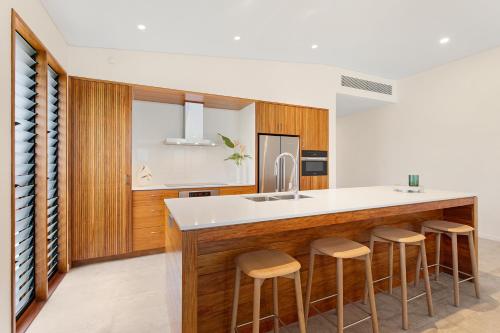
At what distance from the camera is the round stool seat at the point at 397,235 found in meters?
1.82

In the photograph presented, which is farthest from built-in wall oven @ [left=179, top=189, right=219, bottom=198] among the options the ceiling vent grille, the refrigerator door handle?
the ceiling vent grille

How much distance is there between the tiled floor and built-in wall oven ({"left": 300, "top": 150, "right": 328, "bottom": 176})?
89.9 inches

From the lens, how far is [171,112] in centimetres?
392

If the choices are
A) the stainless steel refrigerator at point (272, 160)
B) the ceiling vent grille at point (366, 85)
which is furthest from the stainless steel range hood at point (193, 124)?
the ceiling vent grille at point (366, 85)

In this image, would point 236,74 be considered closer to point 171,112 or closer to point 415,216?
point 171,112

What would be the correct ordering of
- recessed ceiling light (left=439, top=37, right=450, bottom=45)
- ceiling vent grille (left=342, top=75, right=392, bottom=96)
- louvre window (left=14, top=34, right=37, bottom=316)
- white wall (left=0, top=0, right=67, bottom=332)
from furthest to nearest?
ceiling vent grille (left=342, top=75, right=392, bottom=96) → recessed ceiling light (left=439, top=37, right=450, bottom=45) → louvre window (left=14, top=34, right=37, bottom=316) → white wall (left=0, top=0, right=67, bottom=332)

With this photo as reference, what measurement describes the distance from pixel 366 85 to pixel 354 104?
613 mm

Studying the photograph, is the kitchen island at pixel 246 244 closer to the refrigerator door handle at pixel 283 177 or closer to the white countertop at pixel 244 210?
the white countertop at pixel 244 210

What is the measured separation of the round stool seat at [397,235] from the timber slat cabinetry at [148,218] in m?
2.48

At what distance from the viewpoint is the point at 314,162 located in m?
4.35

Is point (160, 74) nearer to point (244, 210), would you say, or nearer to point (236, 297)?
point (244, 210)

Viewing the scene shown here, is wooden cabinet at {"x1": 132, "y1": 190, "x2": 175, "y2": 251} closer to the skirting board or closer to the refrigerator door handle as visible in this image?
the refrigerator door handle

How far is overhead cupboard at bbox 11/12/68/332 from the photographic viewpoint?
6.25ft

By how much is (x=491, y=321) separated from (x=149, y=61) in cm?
447
